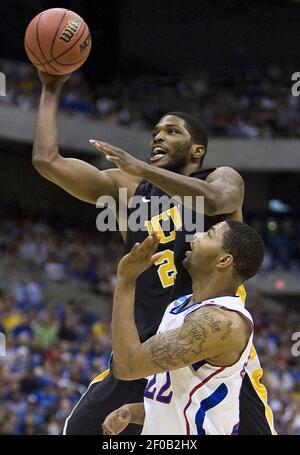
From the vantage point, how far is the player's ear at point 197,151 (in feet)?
15.4

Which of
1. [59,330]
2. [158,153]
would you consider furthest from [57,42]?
[59,330]

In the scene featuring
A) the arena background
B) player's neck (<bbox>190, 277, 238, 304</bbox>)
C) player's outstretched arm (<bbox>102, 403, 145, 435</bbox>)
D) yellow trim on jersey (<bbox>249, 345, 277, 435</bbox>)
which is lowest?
player's outstretched arm (<bbox>102, 403, 145, 435</bbox>)

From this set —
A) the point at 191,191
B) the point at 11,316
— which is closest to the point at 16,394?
the point at 11,316

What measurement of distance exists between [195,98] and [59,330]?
26.4ft

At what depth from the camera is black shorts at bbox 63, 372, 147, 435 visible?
4.49m

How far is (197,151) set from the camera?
4715 millimetres

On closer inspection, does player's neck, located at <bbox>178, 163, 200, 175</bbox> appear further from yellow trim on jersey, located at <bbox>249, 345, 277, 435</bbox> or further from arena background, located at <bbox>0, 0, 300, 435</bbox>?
arena background, located at <bbox>0, 0, 300, 435</bbox>

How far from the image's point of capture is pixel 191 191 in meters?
4.01

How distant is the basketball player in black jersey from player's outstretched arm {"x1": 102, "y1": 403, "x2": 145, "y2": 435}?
526 mm

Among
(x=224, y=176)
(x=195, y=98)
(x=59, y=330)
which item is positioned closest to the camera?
(x=224, y=176)

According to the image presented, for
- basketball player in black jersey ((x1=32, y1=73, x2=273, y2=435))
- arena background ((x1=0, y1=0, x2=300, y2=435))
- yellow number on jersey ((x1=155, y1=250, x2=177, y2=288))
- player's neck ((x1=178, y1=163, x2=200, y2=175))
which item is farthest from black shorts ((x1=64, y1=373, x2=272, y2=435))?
arena background ((x1=0, y1=0, x2=300, y2=435))

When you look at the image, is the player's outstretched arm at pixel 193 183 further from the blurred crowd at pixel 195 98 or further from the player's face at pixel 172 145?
the blurred crowd at pixel 195 98

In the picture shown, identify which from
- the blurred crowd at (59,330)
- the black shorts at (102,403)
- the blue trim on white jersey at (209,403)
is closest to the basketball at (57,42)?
the black shorts at (102,403)

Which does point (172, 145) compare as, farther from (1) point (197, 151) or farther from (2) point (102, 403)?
(2) point (102, 403)
